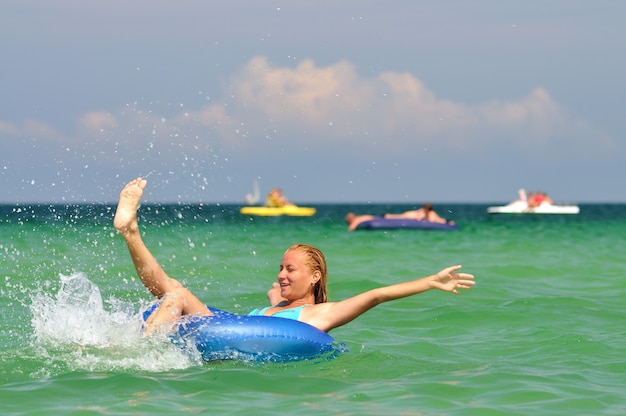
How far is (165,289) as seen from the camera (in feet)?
21.0

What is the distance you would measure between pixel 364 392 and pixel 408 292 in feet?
2.19

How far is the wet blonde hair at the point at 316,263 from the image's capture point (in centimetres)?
659

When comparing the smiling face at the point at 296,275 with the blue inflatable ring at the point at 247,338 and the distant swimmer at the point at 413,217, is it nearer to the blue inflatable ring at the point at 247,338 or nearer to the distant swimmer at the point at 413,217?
the blue inflatable ring at the point at 247,338

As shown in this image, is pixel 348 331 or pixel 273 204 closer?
pixel 348 331

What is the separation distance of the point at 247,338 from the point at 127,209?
3.68ft

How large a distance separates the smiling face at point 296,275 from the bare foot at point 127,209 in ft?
3.42

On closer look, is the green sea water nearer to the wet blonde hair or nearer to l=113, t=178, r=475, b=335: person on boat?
l=113, t=178, r=475, b=335: person on boat

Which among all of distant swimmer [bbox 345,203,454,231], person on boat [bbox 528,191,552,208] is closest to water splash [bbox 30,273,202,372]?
distant swimmer [bbox 345,203,454,231]

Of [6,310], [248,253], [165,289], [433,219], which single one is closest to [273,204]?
[433,219]

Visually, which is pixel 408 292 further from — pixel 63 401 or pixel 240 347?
pixel 63 401

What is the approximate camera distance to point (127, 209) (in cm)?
620

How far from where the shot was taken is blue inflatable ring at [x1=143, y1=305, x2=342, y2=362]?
604 cm

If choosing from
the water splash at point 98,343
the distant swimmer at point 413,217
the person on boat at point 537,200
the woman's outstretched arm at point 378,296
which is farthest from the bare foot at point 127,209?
the person on boat at point 537,200

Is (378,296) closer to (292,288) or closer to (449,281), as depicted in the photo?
(449,281)
